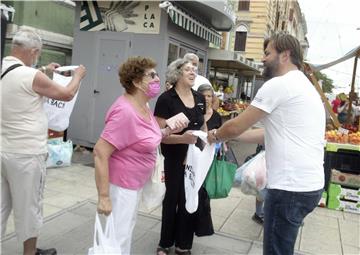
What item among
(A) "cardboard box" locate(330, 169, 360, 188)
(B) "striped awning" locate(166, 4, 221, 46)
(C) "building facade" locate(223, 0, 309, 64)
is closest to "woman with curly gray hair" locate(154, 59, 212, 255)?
(A) "cardboard box" locate(330, 169, 360, 188)

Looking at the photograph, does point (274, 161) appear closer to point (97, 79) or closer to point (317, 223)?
point (317, 223)

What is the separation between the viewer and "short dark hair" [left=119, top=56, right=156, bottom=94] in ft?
9.07

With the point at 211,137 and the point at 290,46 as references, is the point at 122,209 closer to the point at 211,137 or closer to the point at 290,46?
the point at 211,137

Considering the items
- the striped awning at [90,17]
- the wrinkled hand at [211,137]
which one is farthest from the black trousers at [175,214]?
the striped awning at [90,17]

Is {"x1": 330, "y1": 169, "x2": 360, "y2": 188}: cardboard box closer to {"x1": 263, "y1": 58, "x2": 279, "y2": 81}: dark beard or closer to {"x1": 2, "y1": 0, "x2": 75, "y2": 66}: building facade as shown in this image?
{"x1": 263, "y1": 58, "x2": 279, "y2": 81}: dark beard

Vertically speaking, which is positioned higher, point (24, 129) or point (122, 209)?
point (24, 129)

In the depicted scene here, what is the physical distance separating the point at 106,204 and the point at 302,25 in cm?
9280

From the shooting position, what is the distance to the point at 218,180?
3.73 metres

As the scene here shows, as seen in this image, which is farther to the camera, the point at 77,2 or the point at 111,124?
the point at 77,2

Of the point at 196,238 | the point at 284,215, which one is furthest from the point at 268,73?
the point at 196,238

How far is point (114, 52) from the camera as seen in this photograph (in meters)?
8.00

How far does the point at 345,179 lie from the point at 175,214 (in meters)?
3.37

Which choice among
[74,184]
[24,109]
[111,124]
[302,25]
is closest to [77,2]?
[74,184]

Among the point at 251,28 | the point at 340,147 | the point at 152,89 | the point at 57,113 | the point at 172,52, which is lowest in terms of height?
the point at 340,147
